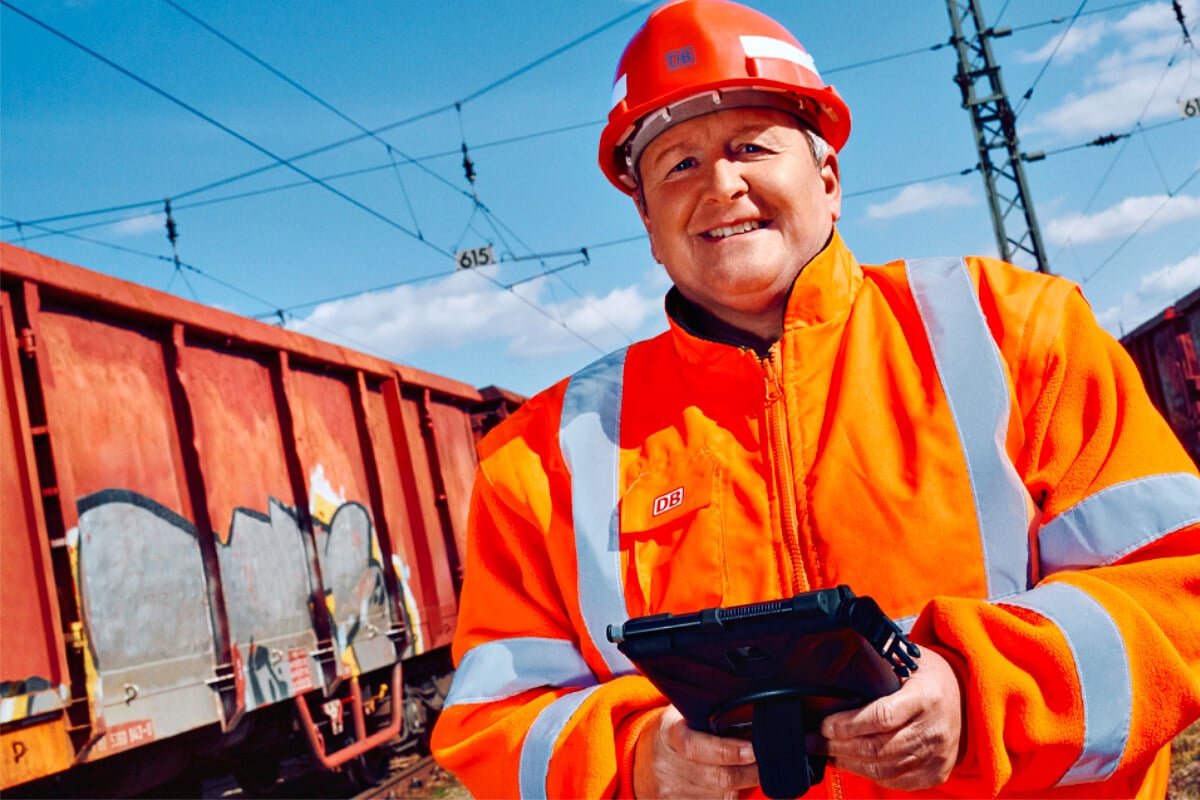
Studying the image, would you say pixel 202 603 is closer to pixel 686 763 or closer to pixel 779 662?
pixel 686 763

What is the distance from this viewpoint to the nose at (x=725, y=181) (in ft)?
5.84

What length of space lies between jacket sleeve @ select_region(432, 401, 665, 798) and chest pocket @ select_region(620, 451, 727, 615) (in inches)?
4.4

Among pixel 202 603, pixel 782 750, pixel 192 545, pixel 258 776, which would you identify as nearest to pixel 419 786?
pixel 258 776

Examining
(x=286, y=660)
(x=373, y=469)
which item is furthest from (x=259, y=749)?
(x=373, y=469)

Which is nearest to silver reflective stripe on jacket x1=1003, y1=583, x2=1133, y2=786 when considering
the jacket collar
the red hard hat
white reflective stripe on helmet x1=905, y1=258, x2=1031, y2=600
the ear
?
white reflective stripe on helmet x1=905, y1=258, x2=1031, y2=600

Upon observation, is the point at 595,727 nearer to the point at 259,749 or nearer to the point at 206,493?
the point at 206,493

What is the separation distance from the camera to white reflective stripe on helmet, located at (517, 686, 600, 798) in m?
1.58

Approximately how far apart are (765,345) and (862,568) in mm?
480

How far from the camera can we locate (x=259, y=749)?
7.96 m

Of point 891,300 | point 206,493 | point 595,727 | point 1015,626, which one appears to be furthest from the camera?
point 206,493

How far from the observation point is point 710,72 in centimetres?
180

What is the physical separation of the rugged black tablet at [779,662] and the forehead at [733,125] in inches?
35.2

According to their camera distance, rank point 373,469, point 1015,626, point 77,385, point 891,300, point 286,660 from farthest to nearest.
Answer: point 373,469
point 286,660
point 77,385
point 891,300
point 1015,626

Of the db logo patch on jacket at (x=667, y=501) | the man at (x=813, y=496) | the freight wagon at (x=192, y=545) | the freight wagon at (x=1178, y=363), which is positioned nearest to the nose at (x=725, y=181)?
the man at (x=813, y=496)
